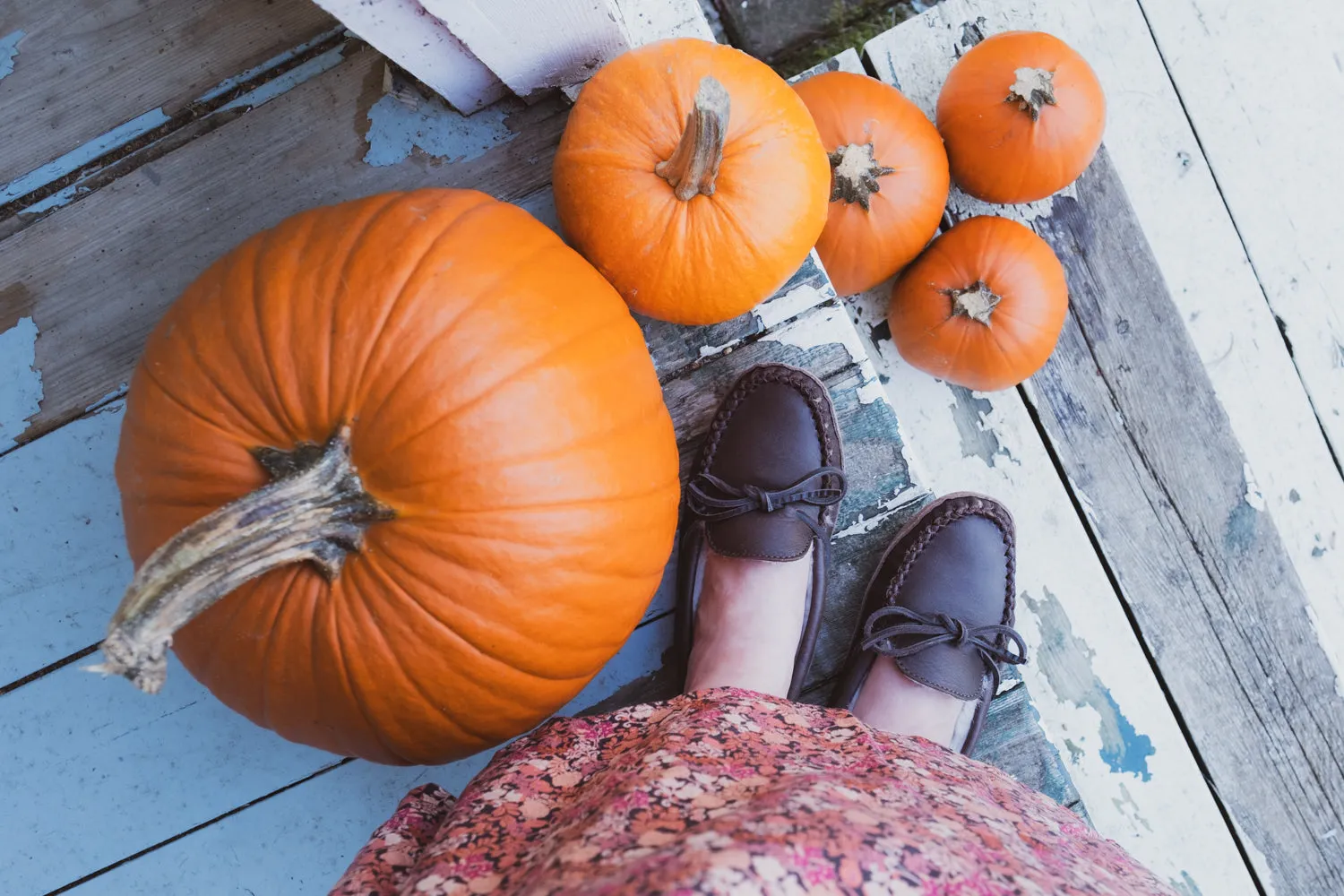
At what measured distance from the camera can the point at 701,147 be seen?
29.6 inches

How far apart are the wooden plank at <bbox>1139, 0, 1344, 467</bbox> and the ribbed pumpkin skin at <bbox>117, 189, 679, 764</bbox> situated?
1.02 meters

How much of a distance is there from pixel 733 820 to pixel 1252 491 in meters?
1.08

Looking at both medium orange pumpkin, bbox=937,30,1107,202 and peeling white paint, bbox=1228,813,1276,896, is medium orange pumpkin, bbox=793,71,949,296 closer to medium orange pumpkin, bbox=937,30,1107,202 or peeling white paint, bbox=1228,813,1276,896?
medium orange pumpkin, bbox=937,30,1107,202

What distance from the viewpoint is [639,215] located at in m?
0.85

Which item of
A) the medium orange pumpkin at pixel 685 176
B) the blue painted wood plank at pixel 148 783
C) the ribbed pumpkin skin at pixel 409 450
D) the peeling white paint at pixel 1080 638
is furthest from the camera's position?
the peeling white paint at pixel 1080 638

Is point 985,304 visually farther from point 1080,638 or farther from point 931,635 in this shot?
point 1080,638

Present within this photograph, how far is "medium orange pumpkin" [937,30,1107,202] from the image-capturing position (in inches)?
40.3

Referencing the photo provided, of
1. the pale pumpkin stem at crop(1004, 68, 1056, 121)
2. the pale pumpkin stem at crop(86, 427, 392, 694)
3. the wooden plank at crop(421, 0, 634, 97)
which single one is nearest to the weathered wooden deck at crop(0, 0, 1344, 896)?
the wooden plank at crop(421, 0, 634, 97)

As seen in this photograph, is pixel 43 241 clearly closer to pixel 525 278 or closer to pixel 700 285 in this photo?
pixel 525 278

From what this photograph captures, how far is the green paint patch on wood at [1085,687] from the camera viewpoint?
3.99ft

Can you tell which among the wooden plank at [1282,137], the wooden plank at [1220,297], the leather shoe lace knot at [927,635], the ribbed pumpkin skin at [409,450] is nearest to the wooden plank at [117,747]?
the leather shoe lace knot at [927,635]

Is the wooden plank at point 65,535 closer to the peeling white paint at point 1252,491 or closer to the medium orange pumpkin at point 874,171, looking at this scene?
the medium orange pumpkin at point 874,171

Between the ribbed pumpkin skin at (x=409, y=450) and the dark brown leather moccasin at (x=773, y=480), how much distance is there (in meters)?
0.28

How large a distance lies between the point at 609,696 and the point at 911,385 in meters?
0.61
